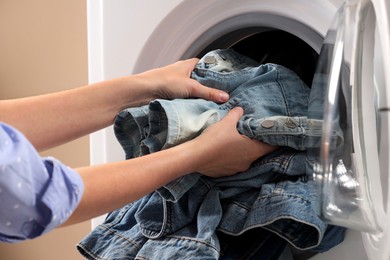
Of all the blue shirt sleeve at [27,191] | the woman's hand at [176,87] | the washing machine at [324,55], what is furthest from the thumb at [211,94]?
the blue shirt sleeve at [27,191]

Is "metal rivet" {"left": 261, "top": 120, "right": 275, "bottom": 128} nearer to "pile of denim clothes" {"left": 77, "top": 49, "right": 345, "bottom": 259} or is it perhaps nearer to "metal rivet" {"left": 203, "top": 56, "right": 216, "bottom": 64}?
"pile of denim clothes" {"left": 77, "top": 49, "right": 345, "bottom": 259}

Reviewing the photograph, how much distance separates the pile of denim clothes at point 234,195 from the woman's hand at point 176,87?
2cm

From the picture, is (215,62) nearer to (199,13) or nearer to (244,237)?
(199,13)

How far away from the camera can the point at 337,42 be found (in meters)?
0.55

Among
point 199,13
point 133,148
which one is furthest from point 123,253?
point 199,13

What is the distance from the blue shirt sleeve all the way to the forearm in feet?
0.78

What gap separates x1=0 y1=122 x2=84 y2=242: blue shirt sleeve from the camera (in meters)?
0.34

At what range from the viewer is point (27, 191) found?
0.34m

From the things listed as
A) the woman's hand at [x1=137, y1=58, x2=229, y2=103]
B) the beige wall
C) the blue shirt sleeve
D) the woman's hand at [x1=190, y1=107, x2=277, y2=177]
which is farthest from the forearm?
the beige wall

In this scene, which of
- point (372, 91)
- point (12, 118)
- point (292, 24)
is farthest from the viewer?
point (292, 24)

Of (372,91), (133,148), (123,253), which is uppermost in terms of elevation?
(372,91)

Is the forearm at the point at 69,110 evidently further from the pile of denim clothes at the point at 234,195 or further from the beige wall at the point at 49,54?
the beige wall at the point at 49,54

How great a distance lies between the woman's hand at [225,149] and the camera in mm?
593

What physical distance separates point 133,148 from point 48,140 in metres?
0.11
